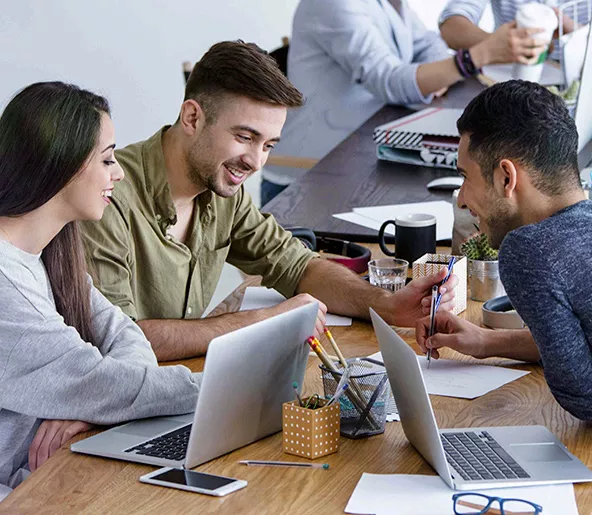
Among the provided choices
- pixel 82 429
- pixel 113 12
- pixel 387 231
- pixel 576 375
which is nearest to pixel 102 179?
pixel 82 429

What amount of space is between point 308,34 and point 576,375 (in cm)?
264

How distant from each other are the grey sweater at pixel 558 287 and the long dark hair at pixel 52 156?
0.69 m

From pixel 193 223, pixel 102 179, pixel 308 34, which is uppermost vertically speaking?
pixel 308 34

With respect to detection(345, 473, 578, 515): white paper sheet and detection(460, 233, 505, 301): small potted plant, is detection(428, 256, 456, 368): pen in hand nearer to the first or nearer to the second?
detection(460, 233, 505, 301): small potted plant

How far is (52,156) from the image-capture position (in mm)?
1497

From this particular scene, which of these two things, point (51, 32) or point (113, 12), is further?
point (113, 12)

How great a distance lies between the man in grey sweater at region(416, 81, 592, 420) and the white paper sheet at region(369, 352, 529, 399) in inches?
8.2

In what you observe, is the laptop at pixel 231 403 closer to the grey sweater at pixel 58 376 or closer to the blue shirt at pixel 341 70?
the grey sweater at pixel 58 376

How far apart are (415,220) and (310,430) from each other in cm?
104

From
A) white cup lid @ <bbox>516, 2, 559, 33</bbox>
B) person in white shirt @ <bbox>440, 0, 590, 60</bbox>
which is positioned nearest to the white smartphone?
white cup lid @ <bbox>516, 2, 559, 33</bbox>

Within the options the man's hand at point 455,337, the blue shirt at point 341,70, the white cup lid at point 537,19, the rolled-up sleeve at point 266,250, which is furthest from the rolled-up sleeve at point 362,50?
the man's hand at point 455,337

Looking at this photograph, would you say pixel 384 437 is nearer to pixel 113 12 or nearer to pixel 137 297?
pixel 137 297

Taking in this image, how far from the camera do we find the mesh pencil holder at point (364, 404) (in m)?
1.34

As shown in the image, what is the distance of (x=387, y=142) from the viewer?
10.4ft
